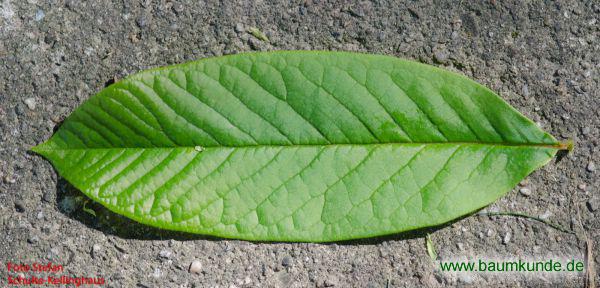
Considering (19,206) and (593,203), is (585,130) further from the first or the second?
(19,206)

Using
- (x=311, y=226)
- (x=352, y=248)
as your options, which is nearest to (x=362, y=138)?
(x=311, y=226)

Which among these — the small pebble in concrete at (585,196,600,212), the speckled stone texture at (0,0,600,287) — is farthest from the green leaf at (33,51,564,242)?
the small pebble in concrete at (585,196,600,212)

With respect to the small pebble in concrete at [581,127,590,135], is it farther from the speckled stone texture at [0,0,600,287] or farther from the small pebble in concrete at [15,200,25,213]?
the small pebble in concrete at [15,200,25,213]

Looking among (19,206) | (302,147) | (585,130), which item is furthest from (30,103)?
(585,130)

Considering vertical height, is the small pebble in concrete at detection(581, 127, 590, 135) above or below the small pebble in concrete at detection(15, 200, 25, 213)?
above

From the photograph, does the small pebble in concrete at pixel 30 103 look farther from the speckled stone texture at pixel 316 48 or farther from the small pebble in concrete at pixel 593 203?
the small pebble in concrete at pixel 593 203
